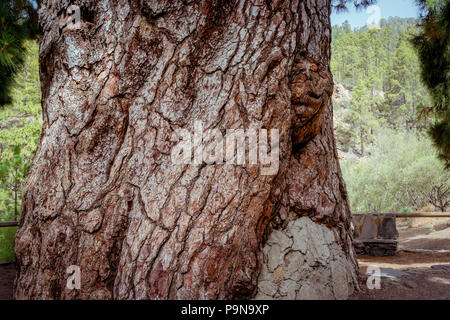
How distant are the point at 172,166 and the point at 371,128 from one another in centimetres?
2987

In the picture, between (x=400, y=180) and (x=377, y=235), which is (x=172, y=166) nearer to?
Answer: (x=377, y=235)

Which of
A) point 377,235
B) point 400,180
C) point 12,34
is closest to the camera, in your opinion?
point 12,34

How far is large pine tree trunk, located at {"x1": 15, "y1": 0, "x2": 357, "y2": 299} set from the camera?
1.72 m

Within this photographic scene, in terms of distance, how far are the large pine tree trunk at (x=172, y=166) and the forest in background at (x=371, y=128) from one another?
2915 millimetres

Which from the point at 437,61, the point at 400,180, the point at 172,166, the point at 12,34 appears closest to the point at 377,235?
the point at 437,61

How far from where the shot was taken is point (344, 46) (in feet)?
119

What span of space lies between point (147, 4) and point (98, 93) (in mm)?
663

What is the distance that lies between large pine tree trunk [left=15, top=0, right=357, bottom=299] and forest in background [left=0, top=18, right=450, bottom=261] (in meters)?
2.92

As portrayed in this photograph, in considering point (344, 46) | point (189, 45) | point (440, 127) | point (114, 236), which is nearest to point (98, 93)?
point (189, 45)

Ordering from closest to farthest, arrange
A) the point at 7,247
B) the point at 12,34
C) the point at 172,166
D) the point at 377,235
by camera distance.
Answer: the point at 172,166, the point at 12,34, the point at 7,247, the point at 377,235

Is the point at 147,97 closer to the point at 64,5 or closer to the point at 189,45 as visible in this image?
the point at 189,45

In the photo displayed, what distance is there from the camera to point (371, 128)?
1110 inches

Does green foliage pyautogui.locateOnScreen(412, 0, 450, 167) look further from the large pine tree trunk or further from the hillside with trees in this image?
the large pine tree trunk

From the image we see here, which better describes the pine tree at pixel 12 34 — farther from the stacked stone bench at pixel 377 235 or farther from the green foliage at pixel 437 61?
the green foliage at pixel 437 61
